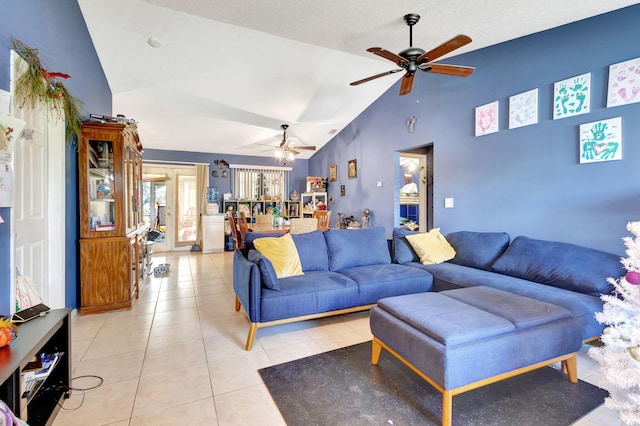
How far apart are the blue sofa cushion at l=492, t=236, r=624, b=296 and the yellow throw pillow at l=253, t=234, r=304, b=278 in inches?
81.7

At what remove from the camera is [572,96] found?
8.93ft

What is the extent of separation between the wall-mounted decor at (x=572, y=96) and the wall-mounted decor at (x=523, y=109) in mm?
181

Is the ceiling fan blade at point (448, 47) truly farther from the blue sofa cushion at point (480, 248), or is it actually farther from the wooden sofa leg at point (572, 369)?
the wooden sofa leg at point (572, 369)

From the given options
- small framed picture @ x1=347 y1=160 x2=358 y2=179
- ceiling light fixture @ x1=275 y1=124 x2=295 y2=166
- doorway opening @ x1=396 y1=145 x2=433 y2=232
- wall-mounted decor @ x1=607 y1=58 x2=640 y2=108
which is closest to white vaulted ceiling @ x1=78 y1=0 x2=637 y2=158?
ceiling light fixture @ x1=275 y1=124 x2=295 y2=166

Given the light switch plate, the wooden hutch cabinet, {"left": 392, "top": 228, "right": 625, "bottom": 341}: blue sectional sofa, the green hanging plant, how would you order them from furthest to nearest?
the light switch plate < the wooden hutch cabinet < {"left": 392, "top": 228, "right": 625, "bottom": 341}: blue sectional sofa < the green hanging plant

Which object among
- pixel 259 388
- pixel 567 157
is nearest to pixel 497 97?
pixel 567 157

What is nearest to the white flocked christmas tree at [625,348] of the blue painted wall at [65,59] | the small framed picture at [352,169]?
the blue painted wall at [65,59]

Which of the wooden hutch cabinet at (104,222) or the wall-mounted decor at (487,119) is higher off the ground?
the wall-mounted decor at (487,119)

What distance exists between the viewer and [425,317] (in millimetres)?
1654

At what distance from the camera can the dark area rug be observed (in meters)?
1.52

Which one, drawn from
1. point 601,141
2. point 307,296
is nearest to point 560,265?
point 601,141

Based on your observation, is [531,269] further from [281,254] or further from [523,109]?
[281,254]

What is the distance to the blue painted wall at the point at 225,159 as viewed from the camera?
6.65 m

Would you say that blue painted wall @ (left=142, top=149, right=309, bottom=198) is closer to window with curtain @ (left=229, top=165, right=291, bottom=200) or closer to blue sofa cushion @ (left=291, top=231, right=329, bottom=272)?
window with curtain @ (left=229, top=165, right=291, bottom=200)
